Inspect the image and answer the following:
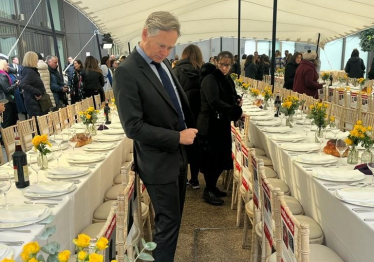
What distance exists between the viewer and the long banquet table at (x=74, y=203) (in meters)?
1.67

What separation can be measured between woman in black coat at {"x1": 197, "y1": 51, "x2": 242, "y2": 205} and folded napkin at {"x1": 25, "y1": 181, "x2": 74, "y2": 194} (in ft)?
5.30

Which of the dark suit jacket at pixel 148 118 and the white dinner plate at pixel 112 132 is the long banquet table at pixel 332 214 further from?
the white dinner plate at pixel 112 132

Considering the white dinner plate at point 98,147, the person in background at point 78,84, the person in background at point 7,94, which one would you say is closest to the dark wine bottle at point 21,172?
the white dinner plate at point 98,147

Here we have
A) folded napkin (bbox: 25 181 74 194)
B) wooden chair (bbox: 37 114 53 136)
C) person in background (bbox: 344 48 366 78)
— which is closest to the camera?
folded napkin (bbox: 25 181 74 194)

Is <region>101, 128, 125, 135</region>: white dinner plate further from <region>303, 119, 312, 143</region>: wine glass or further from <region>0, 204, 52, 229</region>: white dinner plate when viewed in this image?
<region>0, 204, 52, 229</region>: white dinner plate

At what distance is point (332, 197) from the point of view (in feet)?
6.67

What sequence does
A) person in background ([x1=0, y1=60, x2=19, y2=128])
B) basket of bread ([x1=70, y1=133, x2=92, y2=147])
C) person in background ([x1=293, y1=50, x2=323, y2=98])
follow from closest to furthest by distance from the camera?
basket of bread ([x1=70, y1=133, x2=92, y2=147]) < person in background ([x1=293, y1=50, x2=323, y2=98]) < person in background ([x1=0, y1=60, x2=19, y2=128])

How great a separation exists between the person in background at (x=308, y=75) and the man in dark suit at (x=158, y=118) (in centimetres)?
455

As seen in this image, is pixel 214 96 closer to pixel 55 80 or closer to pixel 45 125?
pixel 45 125

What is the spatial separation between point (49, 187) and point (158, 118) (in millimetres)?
802

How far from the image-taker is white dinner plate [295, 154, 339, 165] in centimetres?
259

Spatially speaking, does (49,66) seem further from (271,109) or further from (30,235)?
(30,235)

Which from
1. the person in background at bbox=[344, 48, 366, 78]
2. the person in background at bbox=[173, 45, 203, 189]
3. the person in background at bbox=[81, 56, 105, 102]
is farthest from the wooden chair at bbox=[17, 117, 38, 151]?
the person in background at bbox=[344, 48, 366, 78]

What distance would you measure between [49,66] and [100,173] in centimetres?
501
